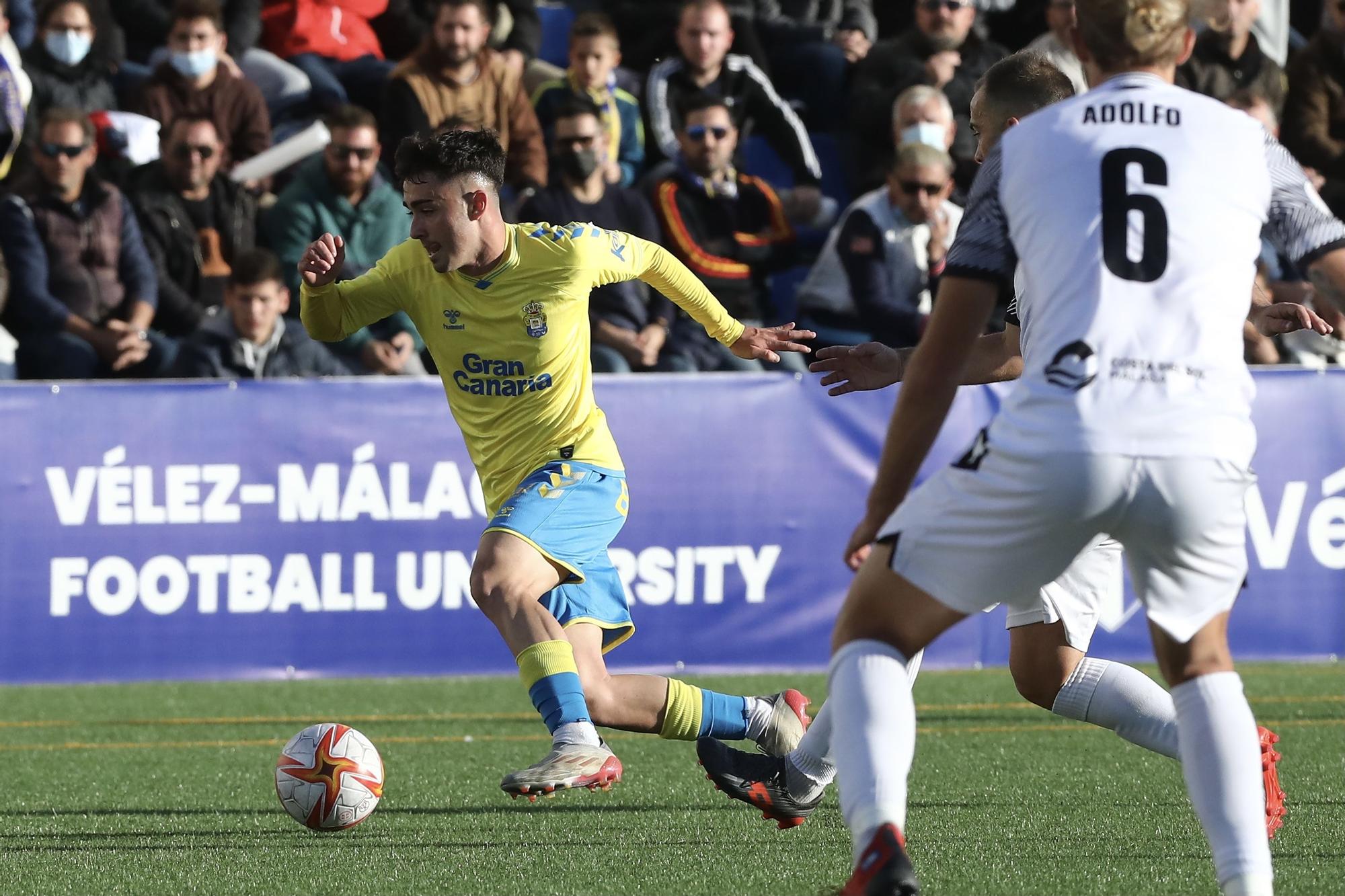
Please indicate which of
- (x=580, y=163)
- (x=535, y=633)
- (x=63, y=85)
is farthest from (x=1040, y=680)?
(x=63, y=85)

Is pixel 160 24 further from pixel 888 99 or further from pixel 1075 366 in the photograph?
pixel 1075 366

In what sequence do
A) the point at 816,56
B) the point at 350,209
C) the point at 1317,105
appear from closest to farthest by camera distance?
the point at 350,209
the point at 1317,105
the point at 816,56

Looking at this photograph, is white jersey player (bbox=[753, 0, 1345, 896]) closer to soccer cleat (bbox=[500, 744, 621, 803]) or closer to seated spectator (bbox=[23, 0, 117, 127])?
soccer cleat (bbox=[500, 744, 621, 803])

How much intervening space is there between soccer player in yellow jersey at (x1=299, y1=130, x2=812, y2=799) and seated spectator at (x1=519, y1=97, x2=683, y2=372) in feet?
15.7

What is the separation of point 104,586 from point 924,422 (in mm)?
6803

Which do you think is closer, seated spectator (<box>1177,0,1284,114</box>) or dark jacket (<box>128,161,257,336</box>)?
dark jacket (<box>128,161,257,336</box>)

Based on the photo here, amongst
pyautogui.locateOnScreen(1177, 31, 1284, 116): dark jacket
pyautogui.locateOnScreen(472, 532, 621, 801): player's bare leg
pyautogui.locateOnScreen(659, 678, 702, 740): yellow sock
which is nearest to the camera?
pyautogui.locateOnScreen(472, 532, 621, 801): player's bare leg

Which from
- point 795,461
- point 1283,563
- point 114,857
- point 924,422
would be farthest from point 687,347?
point 924,422

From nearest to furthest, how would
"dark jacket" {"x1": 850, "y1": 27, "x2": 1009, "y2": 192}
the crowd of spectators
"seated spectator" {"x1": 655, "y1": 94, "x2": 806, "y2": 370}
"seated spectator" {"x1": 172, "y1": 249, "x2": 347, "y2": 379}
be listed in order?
"seated spectator" {"x1": 172, "y1": 249, "x2": 347, "y2": 379} → the crowd of spectators → "seated spectator" {"x1": 655, "y1": 94, "x2": 806, "y2": 370} → "dark jacket" {"x1": 850, "y1": 27, "x2": 1009, "y2": 192}

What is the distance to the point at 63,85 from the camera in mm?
11734

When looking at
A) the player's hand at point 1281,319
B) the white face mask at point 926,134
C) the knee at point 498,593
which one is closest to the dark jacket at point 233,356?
the white face mask at point 926,134

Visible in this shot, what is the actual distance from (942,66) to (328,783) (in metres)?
8.57

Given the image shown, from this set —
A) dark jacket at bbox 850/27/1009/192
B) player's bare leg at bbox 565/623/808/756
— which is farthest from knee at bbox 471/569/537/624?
dark jacket at bbox 850/27/1009/192

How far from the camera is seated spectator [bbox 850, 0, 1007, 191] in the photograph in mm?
12484
